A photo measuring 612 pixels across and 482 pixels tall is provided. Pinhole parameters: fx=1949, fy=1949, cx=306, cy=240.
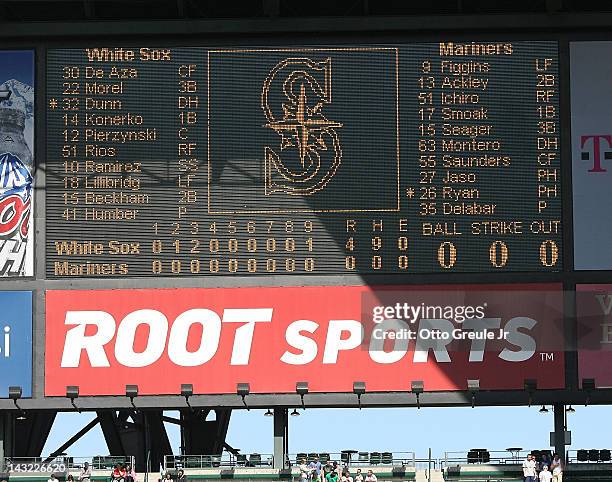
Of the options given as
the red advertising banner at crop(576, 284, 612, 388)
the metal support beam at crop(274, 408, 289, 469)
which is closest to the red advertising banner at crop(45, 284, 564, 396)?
the metal support beam at crop(274, 408, 289, 469)

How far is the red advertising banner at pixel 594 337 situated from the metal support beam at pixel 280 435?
6.21 metres

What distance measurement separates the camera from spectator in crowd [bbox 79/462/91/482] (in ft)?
134

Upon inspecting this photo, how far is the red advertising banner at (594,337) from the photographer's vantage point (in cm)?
3978

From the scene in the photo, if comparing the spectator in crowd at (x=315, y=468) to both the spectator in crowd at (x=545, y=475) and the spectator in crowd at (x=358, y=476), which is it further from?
the spectator in crowd at (x=545, y=475)

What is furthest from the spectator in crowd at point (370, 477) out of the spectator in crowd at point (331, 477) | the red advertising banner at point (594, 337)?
the red advertising banner at point (594, 337)

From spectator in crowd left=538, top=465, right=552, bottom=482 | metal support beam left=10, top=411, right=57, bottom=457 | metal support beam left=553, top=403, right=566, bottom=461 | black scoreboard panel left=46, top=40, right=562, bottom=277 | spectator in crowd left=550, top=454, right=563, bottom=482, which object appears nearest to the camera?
spectator in crowd left=538, top=465, right=552, bottom=482

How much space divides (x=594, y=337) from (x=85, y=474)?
36.0ft

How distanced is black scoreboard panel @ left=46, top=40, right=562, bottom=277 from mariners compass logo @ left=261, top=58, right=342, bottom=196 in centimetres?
3

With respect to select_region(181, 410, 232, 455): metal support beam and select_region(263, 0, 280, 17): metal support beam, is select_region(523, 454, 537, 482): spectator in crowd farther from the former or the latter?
select_region(263, 0, 280, 17): metal support beam

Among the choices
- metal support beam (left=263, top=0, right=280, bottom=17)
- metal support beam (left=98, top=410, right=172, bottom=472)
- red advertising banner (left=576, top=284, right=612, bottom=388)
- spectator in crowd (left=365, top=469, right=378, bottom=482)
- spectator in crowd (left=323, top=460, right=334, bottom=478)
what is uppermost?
metal support beam (left=263, top=0, right=280, bottom=17)

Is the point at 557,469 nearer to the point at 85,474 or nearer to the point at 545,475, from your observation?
the point at 545,475

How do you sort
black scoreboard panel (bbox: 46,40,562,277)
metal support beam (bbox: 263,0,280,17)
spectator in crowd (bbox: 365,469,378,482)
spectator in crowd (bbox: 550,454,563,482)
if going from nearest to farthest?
spectator in crowd (bbox: 550,454,563,482), spectator in crowd (bbox: 365,469,378,482), black scoreboard panel (bbox: 46,40,562,277), metal support beam (bbox: 263,0,280,17)

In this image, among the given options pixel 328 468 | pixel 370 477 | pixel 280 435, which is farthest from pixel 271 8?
pixel 370 477

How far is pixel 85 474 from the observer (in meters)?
40.9
